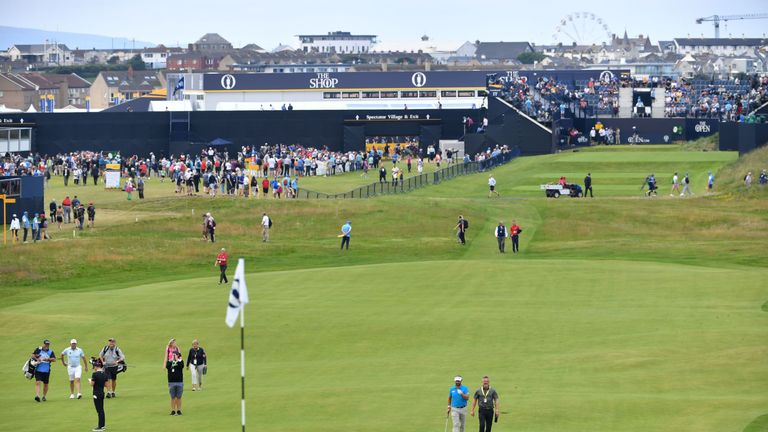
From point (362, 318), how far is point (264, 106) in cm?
8262

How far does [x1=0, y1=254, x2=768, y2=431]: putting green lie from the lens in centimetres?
2697

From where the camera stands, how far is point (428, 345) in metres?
35.0

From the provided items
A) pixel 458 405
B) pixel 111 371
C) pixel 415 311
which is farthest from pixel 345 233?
pixel 458 405

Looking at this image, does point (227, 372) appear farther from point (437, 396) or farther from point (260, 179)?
point (260, 179)

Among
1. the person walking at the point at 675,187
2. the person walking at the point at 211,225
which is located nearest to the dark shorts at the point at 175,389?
the person walking at the point at 211,225

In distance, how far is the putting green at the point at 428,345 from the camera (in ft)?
88.5

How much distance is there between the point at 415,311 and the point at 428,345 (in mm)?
5127

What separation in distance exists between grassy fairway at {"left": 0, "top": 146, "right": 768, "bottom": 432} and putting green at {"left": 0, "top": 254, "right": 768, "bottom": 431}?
0.10 metres

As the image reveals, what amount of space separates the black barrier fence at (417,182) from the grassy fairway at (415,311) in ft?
18.3

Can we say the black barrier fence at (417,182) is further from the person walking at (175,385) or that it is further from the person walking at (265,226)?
the person walking at (175,385)

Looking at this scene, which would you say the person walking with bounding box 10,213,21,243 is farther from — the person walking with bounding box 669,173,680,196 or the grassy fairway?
the person walking with bounding box 669,173,680,196

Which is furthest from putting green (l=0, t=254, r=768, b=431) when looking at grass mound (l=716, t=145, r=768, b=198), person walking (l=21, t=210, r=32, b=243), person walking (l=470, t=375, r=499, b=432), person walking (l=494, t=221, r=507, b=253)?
grass mound (l=716, t=145, r=768, b=198)

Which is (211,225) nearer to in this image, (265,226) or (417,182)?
(265,226)

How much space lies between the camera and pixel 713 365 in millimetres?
31359
